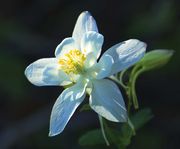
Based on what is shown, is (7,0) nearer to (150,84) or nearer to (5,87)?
(5,87)

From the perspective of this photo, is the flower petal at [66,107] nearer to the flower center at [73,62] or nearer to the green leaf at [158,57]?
the flower center at [73,62]

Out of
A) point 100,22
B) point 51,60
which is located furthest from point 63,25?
point 51,60

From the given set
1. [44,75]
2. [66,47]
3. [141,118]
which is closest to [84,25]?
[66,47]

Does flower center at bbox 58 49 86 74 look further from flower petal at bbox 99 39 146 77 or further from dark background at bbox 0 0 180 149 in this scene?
dark background at bbox 0 0 180 149

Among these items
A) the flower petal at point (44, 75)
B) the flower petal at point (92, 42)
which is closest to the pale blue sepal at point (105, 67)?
the flower petal at point (92, 42)

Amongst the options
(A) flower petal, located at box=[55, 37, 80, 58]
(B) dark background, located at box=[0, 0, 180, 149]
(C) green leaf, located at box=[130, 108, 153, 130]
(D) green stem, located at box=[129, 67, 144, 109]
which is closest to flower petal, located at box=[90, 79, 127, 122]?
(D) green stem, located at box=[129, 67, 144, 109]

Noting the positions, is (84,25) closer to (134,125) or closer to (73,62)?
(73,62)

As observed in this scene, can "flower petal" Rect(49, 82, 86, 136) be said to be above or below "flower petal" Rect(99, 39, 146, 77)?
below
